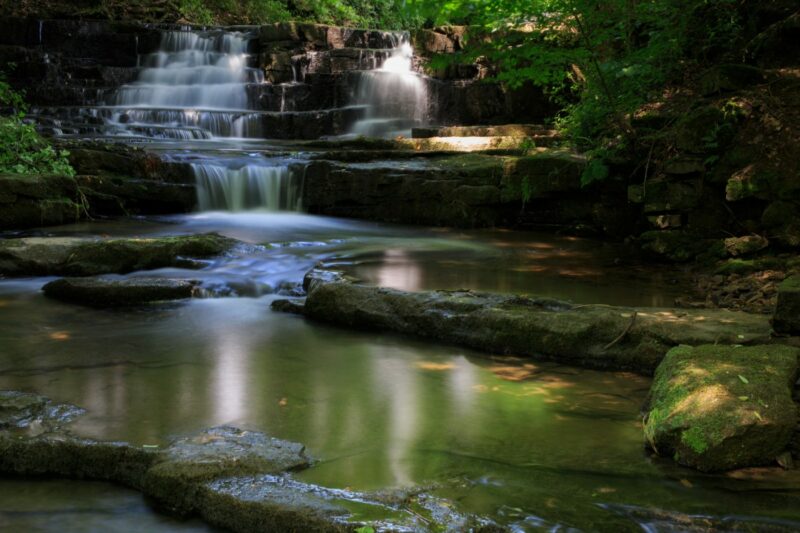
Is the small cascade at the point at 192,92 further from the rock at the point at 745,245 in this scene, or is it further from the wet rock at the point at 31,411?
the wet rock at the point at 31,411

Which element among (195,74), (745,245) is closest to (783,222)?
(745,245)

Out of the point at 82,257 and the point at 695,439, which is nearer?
the point at 695,439

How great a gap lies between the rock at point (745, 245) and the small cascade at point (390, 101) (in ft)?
34.5

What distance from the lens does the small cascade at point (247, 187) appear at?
1166 centimetres

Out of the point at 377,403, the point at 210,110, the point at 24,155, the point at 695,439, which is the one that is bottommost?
the point at 377,403

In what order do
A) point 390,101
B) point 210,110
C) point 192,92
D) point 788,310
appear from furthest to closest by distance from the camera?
point 192,92, point 390,101, point 210,110, point 788,310

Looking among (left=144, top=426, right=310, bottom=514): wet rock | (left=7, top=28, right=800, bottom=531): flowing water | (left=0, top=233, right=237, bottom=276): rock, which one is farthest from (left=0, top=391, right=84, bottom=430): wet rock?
(left=0, top=233, right=237, bottom=276): rock

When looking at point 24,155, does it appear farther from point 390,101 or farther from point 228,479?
point 228,479

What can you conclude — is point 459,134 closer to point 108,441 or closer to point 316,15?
point 108,441

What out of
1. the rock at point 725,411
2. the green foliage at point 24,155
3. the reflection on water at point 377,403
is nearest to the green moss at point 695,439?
the rock at point 725,411

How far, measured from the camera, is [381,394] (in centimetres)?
418

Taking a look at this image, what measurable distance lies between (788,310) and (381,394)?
2.52 metres

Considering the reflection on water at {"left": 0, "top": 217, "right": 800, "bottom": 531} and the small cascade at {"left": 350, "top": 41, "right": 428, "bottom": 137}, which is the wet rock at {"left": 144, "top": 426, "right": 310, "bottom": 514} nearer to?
the reflection on water at {"left": 0, "top": 217, "right": 800, "bottom": 531}

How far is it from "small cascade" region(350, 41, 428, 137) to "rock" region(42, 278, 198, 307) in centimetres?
1088
